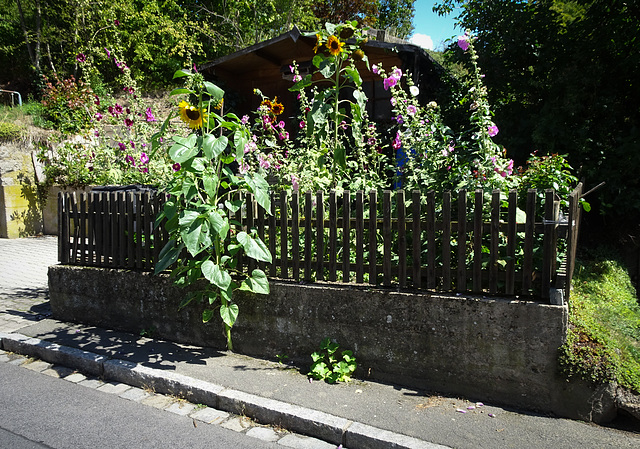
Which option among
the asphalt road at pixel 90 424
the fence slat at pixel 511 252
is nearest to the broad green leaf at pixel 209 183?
the asphalt road at pixel 90 424

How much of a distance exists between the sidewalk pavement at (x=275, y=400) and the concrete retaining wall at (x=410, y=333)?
0.13 meters

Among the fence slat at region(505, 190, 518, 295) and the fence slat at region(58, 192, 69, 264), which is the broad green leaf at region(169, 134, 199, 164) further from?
the fence slat at region(58, 192, 69, 264)

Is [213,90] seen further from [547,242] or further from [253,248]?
[547,242]

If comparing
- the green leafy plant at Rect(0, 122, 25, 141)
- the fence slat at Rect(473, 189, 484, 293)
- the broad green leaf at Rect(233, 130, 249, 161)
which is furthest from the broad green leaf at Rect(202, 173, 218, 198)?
the green leafy plant at Rect(0, 122, 25, 141)

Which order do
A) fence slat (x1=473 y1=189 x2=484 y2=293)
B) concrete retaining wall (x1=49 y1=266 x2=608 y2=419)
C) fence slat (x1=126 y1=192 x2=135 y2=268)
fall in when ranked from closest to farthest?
1. concrete retaining wall (x1=49 y1=266 x2=608 y2=419)
2. fence slat (x1=473 y1=189 x2=484 y2=293)
3. fence slat (x1=126 y1=192 x2=135 y2=268)

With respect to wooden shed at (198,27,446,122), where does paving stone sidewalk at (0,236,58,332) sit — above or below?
below

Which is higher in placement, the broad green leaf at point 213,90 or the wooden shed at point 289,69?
the wooden shed at point 289,69

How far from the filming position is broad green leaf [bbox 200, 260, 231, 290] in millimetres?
3836

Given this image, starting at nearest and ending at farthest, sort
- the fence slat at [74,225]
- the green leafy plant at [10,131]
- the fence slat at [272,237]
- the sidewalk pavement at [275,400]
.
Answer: the sidewalk pavement at [275,400] < the fence slat at [272,237] < the fence slat at [74,225] < the green leafy plant at [10,131]

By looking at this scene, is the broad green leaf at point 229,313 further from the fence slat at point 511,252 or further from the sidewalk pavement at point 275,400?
the fence slat at point 511,252

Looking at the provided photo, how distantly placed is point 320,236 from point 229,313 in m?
1.05

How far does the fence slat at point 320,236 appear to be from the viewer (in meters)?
4.06

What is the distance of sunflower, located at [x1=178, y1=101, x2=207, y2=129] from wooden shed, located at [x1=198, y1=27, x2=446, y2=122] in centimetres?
480

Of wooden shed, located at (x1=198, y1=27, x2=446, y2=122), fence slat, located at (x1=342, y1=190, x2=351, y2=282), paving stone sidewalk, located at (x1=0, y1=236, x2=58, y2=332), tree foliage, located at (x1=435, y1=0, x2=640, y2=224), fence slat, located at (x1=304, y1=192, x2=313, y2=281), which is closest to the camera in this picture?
fence slat, located at (x1=342, y1=190, x2=351, y2=282)
